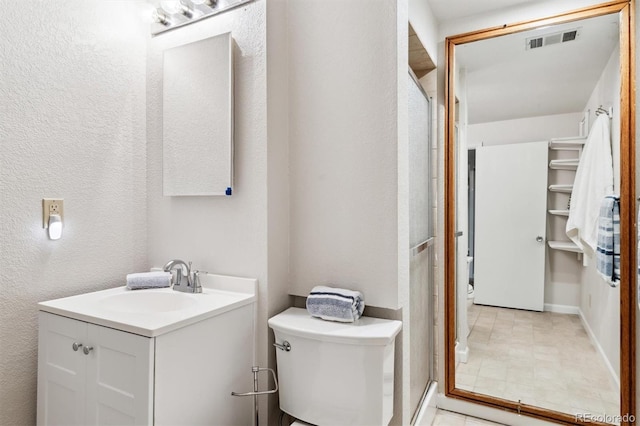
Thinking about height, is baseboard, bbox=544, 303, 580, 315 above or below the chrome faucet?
below

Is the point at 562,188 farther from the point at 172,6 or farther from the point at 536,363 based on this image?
the point at 172,6

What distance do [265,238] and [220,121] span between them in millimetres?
553

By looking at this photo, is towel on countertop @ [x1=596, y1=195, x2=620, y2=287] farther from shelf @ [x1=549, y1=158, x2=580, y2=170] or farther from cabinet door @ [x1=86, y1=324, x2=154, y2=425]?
cabinet door @ [x1=86, y1=324, x2=154, y2=425]

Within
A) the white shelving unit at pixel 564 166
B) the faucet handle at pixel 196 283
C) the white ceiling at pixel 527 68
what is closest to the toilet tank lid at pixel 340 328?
the faucet handle at pixel 196 283

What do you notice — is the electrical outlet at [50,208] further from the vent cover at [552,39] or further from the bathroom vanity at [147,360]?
the vent cover at [552,39]

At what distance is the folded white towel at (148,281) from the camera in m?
1.58

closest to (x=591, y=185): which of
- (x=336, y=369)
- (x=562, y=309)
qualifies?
(x=562, y=309)

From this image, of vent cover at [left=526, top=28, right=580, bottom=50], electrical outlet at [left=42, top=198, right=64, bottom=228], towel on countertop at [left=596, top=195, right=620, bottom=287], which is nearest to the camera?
electrical outlet at [left=42, top=198, right=64, bottom=228]

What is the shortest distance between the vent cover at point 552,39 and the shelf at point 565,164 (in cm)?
64

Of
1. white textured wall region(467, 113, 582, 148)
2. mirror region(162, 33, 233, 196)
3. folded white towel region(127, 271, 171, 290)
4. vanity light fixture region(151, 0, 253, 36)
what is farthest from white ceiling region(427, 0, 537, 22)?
folded white towel region(127, 271, 171, 290)

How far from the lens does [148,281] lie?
5.22 ft

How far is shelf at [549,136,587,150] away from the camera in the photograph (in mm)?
1726

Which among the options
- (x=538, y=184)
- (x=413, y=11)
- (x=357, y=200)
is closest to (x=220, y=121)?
(x=357, y=200)
